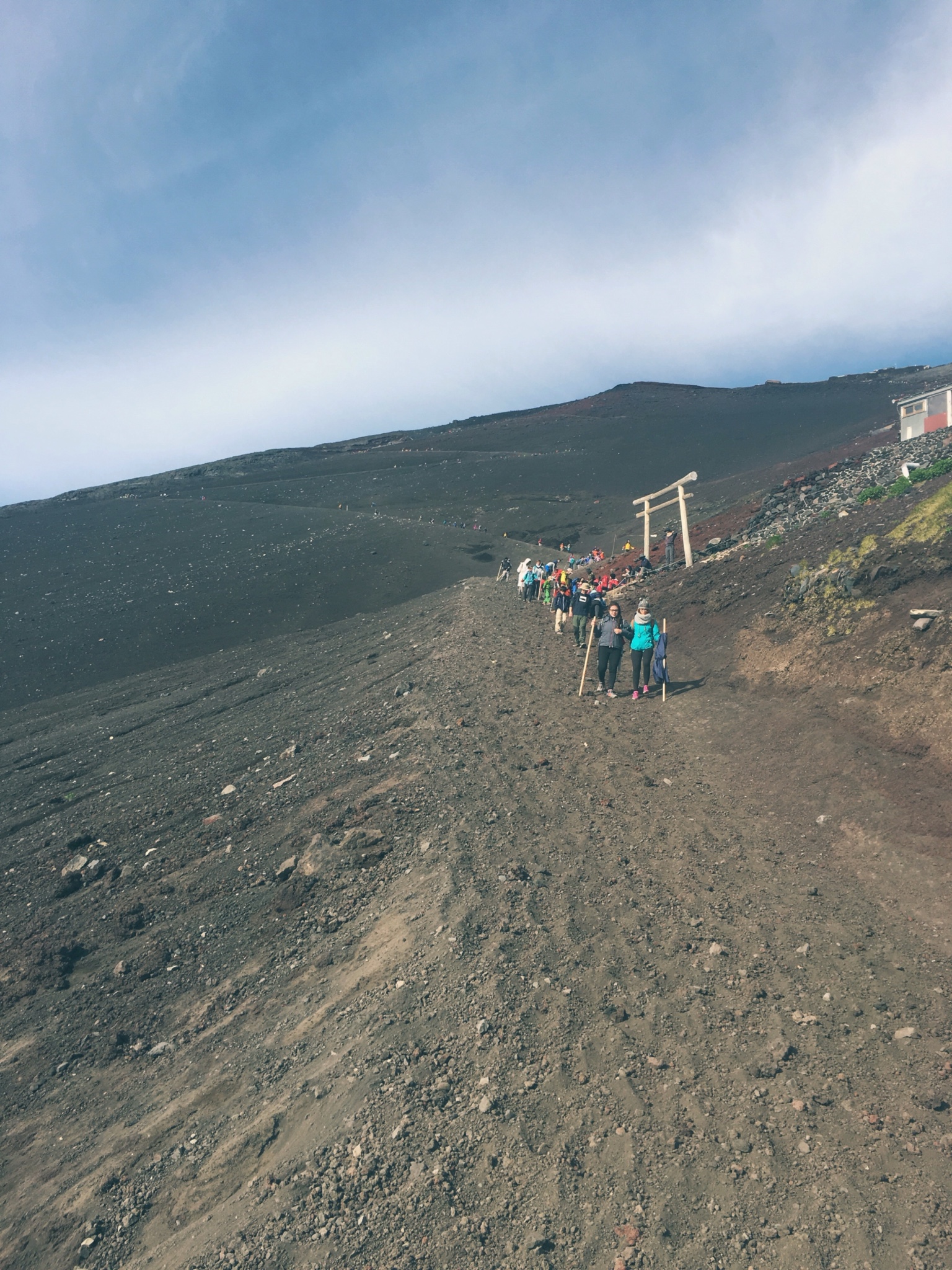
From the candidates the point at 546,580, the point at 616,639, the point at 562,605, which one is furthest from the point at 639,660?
the point at 546,580

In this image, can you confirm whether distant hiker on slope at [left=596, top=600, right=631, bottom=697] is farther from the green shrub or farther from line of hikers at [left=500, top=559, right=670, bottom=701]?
the green shrub

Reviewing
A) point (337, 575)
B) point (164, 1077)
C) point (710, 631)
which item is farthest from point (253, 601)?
point (164, 1077)

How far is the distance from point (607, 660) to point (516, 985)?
8.32 meters

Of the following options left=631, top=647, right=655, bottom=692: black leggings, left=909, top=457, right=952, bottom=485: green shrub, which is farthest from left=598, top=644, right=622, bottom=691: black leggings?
left=909, top=457, right=952, bottom=485: green shrub

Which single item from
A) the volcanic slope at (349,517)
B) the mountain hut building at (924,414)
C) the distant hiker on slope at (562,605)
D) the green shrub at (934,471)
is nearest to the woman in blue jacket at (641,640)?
the distant hiker on slope at (562,605)

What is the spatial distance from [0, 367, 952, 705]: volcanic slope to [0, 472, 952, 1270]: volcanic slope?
59.1 ft

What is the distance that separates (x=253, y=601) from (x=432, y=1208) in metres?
29.3

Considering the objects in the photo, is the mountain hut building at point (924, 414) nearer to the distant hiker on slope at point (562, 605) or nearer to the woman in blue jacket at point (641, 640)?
the distant hiker on slope at point (562, 605)

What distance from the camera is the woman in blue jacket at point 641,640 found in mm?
12750

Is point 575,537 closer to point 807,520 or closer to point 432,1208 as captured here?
point 807,520

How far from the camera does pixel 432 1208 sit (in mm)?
4113

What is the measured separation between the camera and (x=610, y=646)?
1312cm

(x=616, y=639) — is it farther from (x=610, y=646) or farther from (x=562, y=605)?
(x=562, y=605)

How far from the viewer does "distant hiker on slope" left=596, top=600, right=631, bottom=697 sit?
511 inches
